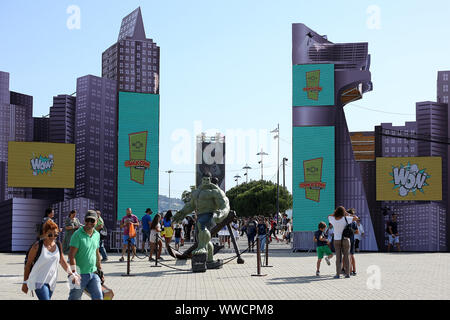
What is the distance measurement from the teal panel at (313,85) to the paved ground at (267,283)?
9.69 metres

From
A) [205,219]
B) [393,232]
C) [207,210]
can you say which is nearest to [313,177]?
[393,232]

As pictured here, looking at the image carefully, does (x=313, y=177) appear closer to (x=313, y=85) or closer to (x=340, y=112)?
(x=340, y=112)

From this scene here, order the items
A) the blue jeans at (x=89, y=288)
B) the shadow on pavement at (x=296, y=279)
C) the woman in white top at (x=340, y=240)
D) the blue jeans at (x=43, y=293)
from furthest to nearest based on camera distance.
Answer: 1. the woman in white top at (x=340, y=240)
2. the shadow on pavement at (x=296, y=279)
3. the blue jeans at (x=89, y=288)
4. the blue jeans at (x=43, y=293)

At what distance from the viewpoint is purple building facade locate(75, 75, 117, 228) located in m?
26.6

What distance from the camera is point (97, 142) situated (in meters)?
26.8

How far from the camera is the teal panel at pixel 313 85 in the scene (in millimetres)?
28438

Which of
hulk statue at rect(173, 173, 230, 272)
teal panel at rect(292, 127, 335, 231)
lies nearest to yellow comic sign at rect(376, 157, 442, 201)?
teal panel at rect(292, 127, 335, 231)

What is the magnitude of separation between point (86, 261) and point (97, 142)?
18.5m

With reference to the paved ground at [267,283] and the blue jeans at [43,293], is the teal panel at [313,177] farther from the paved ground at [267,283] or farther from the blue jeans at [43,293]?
the blue jeans at [43,293]

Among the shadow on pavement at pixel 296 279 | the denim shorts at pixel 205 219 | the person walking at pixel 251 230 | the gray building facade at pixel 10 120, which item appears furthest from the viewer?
the gray building facade at pixel 10 120

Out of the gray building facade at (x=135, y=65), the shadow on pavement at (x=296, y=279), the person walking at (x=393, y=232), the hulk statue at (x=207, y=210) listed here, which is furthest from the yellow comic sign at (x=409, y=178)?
the shadow on pavement at (x=296, y=279)

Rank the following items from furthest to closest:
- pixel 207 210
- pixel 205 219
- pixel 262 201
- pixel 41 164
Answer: pixel 262 201 < pixel 41 164 < pixel 207 210 < pixel 205 219

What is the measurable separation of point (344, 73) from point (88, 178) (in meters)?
11.4

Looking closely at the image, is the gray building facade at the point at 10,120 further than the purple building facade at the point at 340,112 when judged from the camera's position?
Yes
